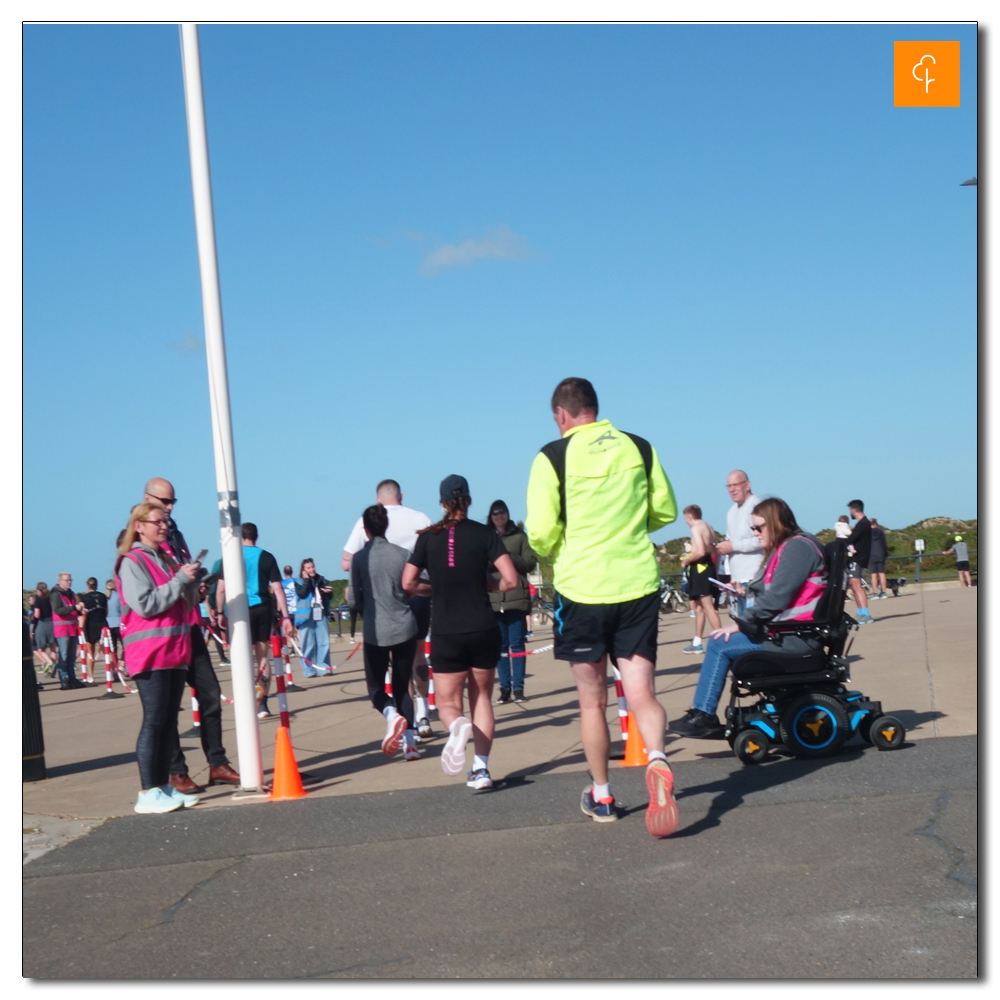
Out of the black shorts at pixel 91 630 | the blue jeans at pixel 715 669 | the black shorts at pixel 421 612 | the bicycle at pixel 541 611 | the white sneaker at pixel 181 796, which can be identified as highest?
the black shorts at pixel 421 612

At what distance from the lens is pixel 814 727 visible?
666 cm

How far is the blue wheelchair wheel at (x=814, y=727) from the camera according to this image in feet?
21.9

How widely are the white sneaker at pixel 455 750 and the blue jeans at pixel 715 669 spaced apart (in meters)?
1.61

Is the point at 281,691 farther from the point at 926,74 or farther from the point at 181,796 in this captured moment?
the point at 926,74

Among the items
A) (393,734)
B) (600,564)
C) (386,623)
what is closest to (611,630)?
(600,564)

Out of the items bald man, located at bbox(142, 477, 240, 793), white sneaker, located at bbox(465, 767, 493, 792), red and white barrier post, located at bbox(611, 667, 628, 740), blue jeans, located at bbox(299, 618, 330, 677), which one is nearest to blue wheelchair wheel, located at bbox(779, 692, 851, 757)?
red and white barrier post, located at bbox(611, 667, 628, 740)

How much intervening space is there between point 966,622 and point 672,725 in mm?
8477

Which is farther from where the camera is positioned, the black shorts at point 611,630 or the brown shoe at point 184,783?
the brown shoe at point 184,783

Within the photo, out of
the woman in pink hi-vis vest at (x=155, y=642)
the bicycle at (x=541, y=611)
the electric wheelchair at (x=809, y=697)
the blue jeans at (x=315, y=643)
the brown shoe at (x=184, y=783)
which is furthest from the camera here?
the bicycle at (x=541, y=611)

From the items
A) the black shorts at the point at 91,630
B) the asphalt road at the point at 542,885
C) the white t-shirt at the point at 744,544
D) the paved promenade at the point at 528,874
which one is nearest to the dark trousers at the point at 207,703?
the paved promenade at the point at 528,874

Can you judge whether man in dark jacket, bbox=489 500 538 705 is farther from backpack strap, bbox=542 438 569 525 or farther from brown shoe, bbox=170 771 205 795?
backpack strap, bbox=542 438 569 525

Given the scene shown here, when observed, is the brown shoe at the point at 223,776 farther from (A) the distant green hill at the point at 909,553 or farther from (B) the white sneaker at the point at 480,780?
(A) the distant green hill at the point at 909,553

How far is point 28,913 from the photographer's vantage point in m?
4.65

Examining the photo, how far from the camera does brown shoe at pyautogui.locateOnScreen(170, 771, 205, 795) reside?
281 inches
